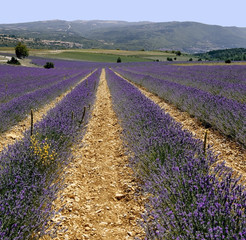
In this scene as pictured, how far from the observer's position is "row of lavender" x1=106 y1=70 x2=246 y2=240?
1513 mm

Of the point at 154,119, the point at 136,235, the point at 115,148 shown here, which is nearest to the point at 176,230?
the point at 136,235

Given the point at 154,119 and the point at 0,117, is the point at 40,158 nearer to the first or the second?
the point at 154,119

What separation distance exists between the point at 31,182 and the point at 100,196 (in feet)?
3.06

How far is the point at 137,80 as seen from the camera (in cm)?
1580

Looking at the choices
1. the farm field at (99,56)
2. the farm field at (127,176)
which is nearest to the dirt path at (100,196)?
the farm field at (127,176)

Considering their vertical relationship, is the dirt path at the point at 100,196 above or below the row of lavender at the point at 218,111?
below

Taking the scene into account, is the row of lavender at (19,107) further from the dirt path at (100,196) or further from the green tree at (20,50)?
the green tree at (20,50)

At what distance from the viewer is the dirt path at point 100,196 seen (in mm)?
2330

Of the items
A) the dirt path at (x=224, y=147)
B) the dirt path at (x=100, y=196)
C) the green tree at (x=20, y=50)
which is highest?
the green tree at (x=20, y=50)

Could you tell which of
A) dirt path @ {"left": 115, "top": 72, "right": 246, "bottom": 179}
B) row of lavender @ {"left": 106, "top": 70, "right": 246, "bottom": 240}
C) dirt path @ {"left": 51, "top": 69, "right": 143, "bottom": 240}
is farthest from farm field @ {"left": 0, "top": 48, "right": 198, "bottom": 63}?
row of lavender @ {"left": 106, "top": 70, "right": 246, "bottom": 240}

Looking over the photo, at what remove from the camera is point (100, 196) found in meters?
2.95

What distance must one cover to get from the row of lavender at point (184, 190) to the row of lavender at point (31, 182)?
100 centimetres

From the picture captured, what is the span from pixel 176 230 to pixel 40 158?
1.87 m

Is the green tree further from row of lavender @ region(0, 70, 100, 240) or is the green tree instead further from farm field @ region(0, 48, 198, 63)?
row of lavender @ region(0, 70, 100, 240)
